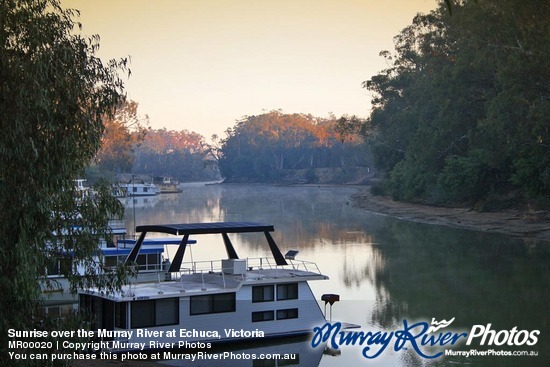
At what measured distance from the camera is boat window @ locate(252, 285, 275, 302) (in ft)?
85.1

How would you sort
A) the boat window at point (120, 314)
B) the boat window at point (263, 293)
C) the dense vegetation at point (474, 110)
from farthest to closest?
the dense vegetation at point (474, 110) < the boat window at point (263, 293) < the boat window at point (120, 314)

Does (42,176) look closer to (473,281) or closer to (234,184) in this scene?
(473,281)

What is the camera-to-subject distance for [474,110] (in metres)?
70.2

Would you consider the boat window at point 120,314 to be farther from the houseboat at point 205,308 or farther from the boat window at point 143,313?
the boat window at point 143,313

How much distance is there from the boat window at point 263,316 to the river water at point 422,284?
34.5 inches

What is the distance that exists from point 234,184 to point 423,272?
518 feet

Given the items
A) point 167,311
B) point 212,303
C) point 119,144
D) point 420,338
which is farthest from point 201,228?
point 119,144

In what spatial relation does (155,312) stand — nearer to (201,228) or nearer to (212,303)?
(212,303)

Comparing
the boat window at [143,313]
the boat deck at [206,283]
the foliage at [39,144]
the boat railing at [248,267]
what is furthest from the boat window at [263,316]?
the foliage at [39,144]

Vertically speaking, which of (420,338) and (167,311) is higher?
(167,311)

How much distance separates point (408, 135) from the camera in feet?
301

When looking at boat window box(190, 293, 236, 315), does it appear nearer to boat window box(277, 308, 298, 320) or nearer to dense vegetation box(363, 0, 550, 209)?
boat window box(277, 308, 298, 320)

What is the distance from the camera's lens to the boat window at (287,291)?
2645cm

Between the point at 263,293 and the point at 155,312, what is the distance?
11.6 feet
